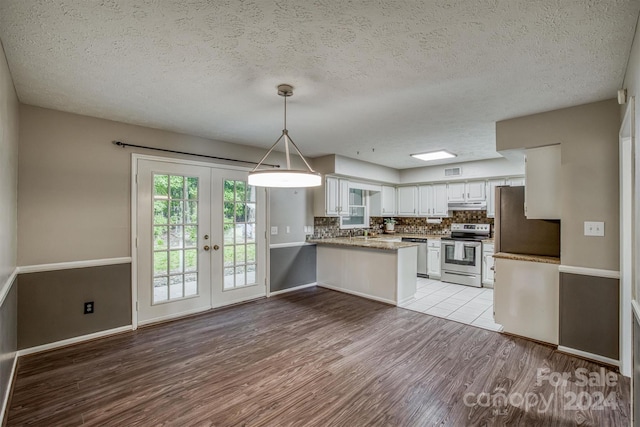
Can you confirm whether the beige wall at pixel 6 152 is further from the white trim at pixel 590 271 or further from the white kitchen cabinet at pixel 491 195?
the white kitchen cabinet at pixel 491 195

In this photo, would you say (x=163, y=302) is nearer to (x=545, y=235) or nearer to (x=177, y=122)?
(x=177, y=122)

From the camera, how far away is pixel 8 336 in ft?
7.80

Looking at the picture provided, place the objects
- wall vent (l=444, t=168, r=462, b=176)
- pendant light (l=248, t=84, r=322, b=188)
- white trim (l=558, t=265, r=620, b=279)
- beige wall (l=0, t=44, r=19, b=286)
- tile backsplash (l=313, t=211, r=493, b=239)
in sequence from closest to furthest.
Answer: beige wall (l=0, t=44, r=19, b=286)
pendant light (l=248, t=84, r=322, b=188)
white trim (l=558, t=265, r=620, b=279)
tile backsplash (l=313, t=211, r=493, b=239)
wall vent (l=444, t=168, r=462, b=176)

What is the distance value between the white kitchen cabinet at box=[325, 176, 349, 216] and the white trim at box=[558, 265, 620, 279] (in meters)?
3.37

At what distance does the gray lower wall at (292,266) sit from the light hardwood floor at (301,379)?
133 centimetres

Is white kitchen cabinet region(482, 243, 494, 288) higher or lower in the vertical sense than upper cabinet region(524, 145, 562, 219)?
lower

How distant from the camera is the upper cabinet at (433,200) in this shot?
255 inches

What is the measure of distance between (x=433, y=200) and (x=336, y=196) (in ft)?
7.88

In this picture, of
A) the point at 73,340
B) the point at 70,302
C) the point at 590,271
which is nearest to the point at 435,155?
the point at 590,271

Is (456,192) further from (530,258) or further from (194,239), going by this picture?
(194,239)

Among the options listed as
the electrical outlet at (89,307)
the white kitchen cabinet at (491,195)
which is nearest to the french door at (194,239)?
the electrical outlet at (89,307)

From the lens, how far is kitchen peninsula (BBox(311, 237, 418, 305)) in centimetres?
448

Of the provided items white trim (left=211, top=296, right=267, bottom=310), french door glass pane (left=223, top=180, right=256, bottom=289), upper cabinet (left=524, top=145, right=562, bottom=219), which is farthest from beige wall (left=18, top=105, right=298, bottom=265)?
upper cabinet (left=524, top=145, right=562, bottom=219)

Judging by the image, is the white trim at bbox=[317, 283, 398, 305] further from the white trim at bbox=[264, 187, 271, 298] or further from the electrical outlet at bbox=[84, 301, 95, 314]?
the electrical outlet at bbox=[84, 301, 95, 314]
